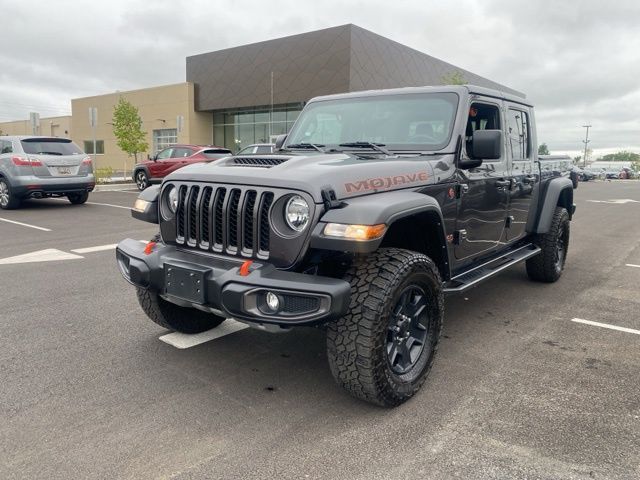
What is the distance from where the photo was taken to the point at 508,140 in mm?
4688

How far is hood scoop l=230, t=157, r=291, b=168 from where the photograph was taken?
3184 mm

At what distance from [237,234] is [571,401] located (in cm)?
222

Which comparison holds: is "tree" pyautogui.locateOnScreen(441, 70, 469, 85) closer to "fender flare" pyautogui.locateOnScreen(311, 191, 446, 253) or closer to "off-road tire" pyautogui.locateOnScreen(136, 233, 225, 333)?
"off-road tire" pyautogui.locateOnScreen(136, 233, 225, 333)

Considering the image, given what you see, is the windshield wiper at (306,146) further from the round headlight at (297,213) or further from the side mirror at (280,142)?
the round headlight at (297,213)

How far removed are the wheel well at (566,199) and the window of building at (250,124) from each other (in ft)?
90.2

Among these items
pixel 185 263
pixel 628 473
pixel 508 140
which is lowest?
pixel 628 473

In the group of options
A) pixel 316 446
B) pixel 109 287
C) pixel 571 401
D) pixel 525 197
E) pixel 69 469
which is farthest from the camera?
pixel 109 287

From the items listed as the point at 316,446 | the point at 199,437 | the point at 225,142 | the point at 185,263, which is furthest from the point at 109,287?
the point at 225,142

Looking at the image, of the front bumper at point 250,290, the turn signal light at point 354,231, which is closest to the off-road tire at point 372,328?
the front bumper at point 250,290

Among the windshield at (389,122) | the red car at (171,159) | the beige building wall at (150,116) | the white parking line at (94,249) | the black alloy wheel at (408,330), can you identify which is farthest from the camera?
the beige building wall at (150,116)

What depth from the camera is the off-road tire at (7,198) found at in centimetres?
1157

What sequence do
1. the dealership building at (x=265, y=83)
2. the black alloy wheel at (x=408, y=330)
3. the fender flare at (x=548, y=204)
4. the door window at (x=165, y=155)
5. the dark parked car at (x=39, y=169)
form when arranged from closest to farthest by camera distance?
the black alloy wheel at (x=408, y=330), the fender flare at (x=548, y=204), the dark parked car at (x=39, y=169), the door window at (x=165, y=155), the dealership building at (x=265, y=83)

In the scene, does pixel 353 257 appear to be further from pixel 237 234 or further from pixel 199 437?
pixel 199 437

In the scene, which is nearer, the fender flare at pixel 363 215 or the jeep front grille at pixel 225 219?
the fender flare at pixel 363 215
